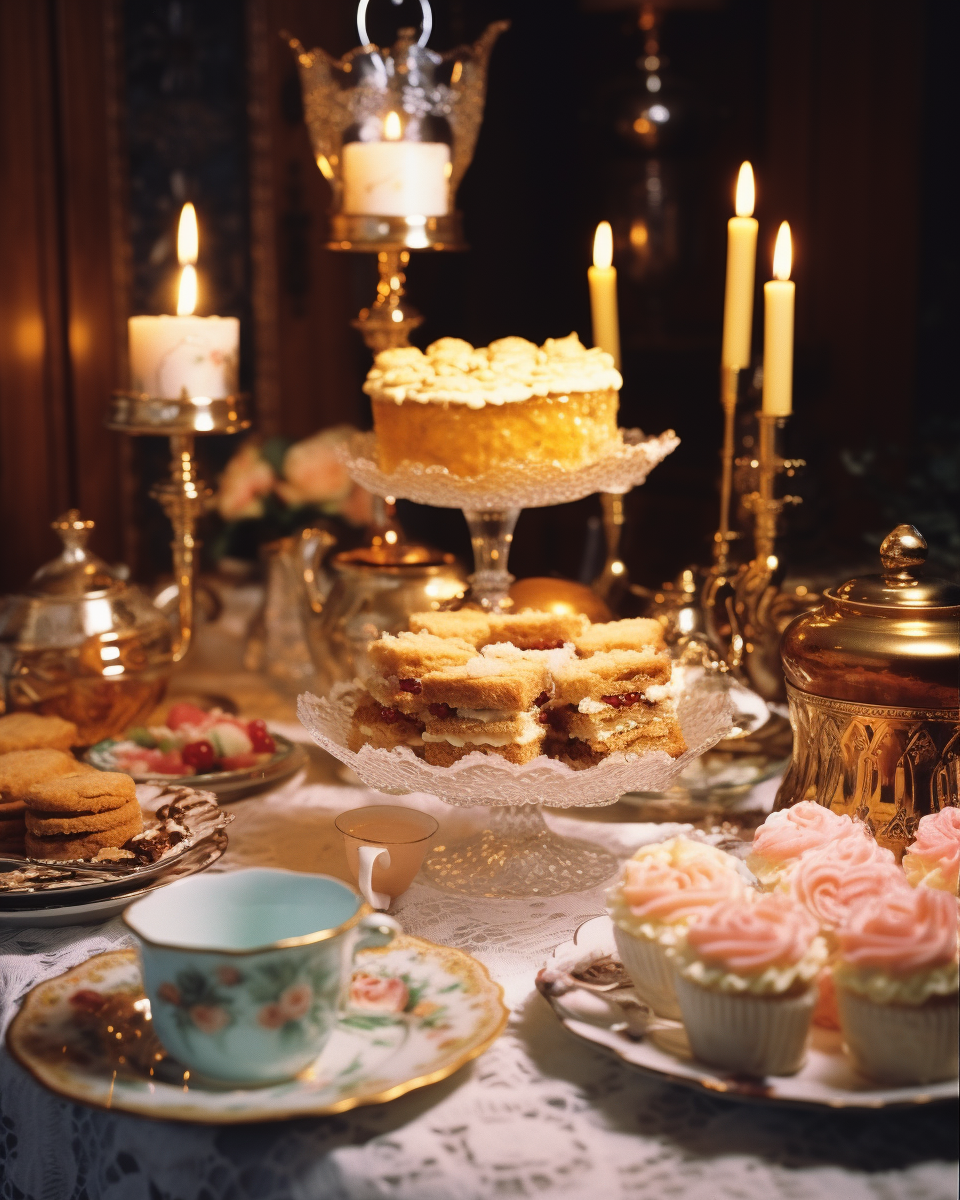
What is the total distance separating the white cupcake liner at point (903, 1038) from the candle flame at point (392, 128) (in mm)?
1156

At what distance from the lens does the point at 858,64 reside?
3.11m

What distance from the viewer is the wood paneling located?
10.5 ft

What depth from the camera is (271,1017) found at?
0.75m

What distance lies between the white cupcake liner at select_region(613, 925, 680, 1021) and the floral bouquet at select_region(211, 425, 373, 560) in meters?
1.25

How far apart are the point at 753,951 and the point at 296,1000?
0.26 meters

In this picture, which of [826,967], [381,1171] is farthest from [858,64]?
[381,1171]

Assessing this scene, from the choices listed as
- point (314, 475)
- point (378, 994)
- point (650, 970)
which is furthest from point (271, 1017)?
point (314, 475)

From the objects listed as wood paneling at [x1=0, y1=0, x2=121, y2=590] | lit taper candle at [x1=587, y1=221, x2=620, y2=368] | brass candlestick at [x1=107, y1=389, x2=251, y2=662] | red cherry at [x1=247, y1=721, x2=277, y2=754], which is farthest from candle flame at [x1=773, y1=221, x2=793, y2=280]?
wood paneling at [x1=0, y1=0, x2=121, y2=590]

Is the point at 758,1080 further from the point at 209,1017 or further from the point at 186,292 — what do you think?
the point at 186,292

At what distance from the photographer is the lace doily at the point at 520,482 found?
4.35 feet

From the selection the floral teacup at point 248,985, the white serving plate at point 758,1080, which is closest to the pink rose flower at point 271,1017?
the floral teacup at point 248,985

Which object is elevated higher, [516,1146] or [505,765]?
[505,765]

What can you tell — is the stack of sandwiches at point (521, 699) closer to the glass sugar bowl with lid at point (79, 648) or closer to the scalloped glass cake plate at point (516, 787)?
the scalloped glass cake plate at point (516, 787)

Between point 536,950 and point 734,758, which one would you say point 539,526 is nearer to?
point 734,758
